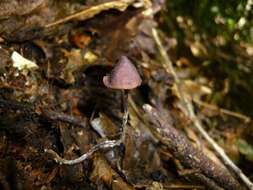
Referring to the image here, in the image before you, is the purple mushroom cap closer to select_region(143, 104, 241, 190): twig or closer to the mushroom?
the mushroom

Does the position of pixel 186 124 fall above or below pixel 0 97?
below

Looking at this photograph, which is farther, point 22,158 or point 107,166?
point 107,166

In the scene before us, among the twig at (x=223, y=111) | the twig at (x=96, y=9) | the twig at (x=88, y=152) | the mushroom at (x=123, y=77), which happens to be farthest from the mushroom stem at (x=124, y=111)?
the twig at (x=223, y=111)

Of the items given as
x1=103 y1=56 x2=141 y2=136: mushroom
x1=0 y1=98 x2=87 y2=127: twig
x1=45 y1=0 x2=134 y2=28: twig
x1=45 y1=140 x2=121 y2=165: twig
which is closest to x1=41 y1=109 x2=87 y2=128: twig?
x1=0 y1=98 x2=87 y2=127: twig

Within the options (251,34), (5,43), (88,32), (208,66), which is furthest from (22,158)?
(251,34)

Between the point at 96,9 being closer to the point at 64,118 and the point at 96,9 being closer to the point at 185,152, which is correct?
the point at 64,118

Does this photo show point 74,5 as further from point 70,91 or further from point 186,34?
point 186,34

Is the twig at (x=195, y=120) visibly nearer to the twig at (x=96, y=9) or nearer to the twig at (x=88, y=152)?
the twig at (x=96, y=9)
